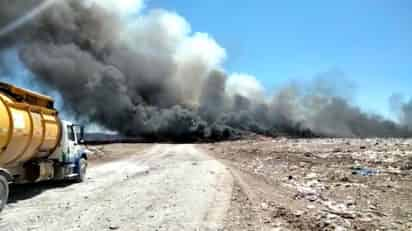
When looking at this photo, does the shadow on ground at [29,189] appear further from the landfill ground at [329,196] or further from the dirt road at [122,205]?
the landfill ground at [329,196]

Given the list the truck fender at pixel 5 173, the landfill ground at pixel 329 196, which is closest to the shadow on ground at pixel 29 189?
the truck fender at pixel 5 173

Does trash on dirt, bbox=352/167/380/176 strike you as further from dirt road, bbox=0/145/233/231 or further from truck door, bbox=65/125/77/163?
truck door, bbox=65/125/77/163

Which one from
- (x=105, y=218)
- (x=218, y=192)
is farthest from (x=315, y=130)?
(x=105, y=218)

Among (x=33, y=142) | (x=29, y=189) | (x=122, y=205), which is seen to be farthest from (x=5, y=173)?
(x=29, y=189)

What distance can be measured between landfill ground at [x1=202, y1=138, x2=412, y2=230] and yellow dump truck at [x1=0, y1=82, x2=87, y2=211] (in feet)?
17.7

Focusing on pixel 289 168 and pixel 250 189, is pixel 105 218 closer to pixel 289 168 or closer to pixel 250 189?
pixel 250 189

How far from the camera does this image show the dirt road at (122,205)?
7461 millimetres

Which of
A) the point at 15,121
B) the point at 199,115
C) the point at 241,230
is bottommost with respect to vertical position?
the point at 241,230

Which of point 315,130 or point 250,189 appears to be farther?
point 315,130

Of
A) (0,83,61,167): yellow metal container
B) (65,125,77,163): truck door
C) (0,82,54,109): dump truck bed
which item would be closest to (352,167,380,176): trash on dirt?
(65,125,77,163): truck door

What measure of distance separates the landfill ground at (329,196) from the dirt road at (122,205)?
0.64 meters

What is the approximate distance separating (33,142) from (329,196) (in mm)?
8385

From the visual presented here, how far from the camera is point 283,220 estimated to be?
8.12 meters

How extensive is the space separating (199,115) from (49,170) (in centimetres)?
4849
